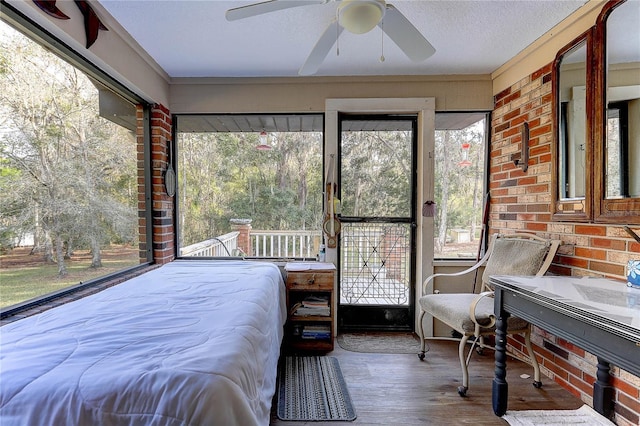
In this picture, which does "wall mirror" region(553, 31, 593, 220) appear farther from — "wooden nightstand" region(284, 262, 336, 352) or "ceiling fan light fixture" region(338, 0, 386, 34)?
"wooden nightstand" region(284, 262, 336, 352)

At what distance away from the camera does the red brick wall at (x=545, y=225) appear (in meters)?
1.58

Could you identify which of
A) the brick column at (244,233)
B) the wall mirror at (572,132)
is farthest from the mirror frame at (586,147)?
the brick column at (244,233)

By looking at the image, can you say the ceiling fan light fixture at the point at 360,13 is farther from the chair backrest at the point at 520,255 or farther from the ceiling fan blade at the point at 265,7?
the chair backrest at the point at 520,255

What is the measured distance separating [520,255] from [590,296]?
30.9 inches

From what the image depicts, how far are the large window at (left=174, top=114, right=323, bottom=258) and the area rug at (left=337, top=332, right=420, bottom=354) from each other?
2.89 feet

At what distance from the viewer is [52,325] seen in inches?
47.6

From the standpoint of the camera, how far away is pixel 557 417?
166cm

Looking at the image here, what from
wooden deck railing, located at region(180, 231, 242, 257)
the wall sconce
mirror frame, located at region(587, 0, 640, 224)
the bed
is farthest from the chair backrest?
wooden deck railing, located at region(180, 231, 242, 257)

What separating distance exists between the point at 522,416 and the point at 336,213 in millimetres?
1884

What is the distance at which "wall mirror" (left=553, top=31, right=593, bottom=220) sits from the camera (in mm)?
1754

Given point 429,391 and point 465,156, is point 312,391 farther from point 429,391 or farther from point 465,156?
point 465,156

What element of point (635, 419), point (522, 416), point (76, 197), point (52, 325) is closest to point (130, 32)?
point (76, 197)

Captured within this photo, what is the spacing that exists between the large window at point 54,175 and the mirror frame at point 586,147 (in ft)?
10.3

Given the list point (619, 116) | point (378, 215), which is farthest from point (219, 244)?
point (619, 116)
